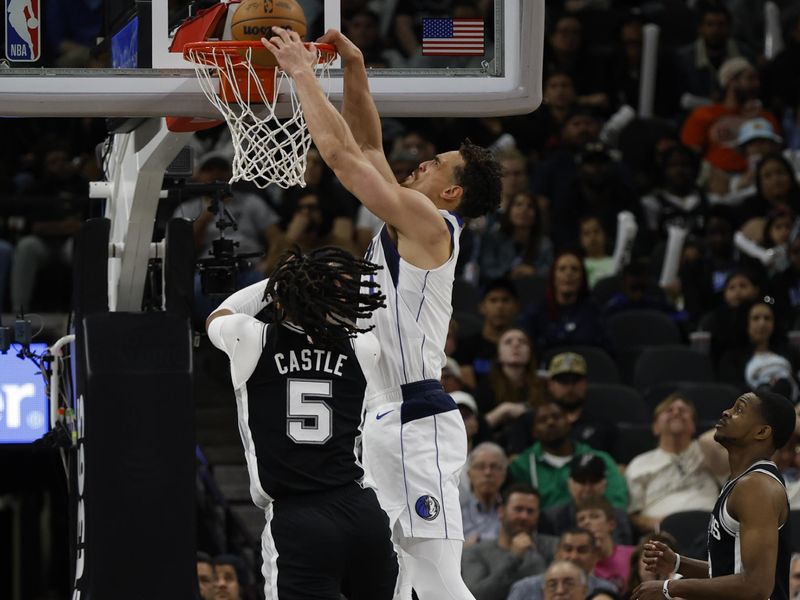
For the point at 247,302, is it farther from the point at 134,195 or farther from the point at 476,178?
the point at 134,195

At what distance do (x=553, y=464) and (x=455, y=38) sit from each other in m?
3.82

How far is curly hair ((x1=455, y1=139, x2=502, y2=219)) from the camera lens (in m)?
6.30

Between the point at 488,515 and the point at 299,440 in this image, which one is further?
the point at 488,515

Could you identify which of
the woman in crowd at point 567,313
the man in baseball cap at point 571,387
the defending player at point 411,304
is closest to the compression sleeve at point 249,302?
the defending player at point 411,304

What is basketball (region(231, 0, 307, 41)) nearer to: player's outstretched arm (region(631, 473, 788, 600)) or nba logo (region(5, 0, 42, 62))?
nba logo (region(5, 0, 42, 62))

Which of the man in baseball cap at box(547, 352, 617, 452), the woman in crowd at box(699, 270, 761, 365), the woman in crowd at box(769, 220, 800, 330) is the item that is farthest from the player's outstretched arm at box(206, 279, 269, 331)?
the woman in crowd at box(769, 220, 800, 330)

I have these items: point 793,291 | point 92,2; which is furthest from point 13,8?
point 793,291

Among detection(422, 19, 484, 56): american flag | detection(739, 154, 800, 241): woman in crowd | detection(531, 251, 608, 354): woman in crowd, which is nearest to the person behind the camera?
detection(422, 19, 484, 56): american flag

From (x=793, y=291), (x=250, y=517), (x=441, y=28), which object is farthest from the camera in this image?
(x=793, y=291)

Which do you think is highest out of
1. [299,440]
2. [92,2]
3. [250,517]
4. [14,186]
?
[92,2]

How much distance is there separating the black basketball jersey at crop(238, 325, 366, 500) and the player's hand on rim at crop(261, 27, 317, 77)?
1.03m

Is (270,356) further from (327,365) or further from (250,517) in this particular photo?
(250,517)

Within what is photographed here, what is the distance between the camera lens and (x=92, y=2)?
12.8 meters

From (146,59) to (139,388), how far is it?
141 centimetres
